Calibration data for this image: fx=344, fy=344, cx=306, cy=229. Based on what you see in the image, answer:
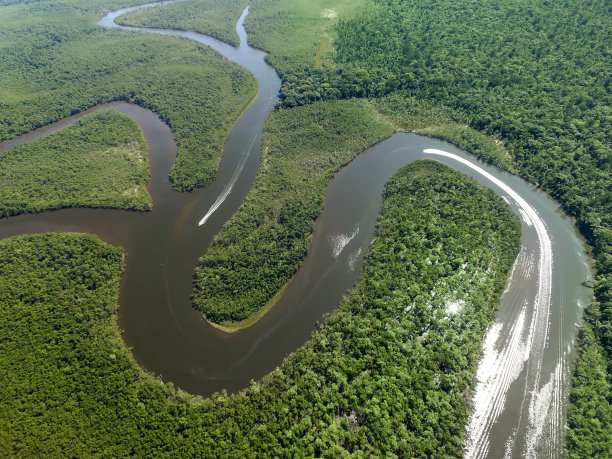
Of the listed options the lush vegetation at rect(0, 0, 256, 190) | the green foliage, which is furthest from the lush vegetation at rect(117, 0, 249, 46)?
the green foliage

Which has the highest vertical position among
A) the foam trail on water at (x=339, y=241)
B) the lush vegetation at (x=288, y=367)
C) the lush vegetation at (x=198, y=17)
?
the lush vegetation at (x=198, y=17)

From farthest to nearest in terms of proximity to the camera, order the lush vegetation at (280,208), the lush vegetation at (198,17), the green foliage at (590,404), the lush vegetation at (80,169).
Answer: the lush vegetation at (198,17)
the lush vegetation at (80,169)
the lush vegetation at (280,208)
the green foliage at (590,404)

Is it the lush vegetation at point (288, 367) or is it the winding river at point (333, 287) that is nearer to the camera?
the lush vegetation at point (288, 367)

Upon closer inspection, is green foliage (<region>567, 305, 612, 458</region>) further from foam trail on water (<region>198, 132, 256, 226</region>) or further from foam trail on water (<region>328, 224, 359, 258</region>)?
foam trail on water (<region>198, 132, 256, 226</region>)

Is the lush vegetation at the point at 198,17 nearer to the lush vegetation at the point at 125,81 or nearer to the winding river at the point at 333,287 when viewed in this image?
the lush vegetation at the point at 125,81

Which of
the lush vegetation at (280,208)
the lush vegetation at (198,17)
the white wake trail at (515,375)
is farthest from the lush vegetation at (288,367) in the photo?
the lush vegetation at (198,17)

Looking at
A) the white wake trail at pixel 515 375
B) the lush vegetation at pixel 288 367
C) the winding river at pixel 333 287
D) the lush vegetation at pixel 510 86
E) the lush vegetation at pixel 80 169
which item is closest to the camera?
the lush vegetation at pixel 288 367

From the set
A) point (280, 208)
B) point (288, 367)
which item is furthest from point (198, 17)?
point (288, 367)

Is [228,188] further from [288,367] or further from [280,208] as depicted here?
[288,367]
